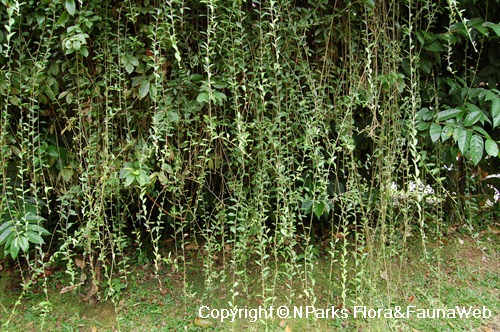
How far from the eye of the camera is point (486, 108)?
2588mm

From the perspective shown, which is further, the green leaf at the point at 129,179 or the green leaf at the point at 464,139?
the green leaf at the point at 464,139

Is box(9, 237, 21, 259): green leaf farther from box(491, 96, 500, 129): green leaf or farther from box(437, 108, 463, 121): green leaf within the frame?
box(491, 96, 500, 129): green leaf

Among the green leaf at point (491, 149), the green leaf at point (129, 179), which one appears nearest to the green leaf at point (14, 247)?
the green leaf at point (129, 179)

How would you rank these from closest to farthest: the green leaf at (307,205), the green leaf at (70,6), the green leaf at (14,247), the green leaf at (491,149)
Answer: the green leaf at (70,6), the green leaf at (14,247), the green leaf at (491,149), the green leaf at (307,205)

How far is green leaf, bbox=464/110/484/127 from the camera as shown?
2.24 meters

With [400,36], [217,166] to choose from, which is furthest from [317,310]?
[400,36]

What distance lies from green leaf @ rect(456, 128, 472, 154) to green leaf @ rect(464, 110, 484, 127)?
4cm

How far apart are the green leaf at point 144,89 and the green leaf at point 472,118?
185 cm

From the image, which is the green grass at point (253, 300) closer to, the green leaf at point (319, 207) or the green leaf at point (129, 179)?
the green leaf at point (319, 207)

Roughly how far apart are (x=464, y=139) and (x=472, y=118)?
159mm

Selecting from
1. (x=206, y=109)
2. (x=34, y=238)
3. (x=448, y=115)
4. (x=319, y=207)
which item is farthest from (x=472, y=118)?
(x=34, y=238)

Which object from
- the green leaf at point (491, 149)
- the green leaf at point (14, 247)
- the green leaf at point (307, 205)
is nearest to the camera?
the green leaf at point (14, 247)

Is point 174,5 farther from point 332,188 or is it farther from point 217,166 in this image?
point 332,188

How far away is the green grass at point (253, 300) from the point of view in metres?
2.28
